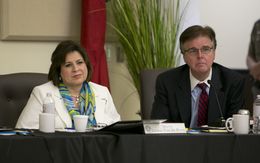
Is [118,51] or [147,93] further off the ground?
[118,51]

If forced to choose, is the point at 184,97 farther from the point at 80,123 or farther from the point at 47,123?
the point at 47,123

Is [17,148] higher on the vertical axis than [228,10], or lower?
lower

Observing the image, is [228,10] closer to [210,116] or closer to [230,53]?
[230,53]

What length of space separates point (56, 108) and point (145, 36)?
4.89 ft

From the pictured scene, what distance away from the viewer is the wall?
15.6 feet

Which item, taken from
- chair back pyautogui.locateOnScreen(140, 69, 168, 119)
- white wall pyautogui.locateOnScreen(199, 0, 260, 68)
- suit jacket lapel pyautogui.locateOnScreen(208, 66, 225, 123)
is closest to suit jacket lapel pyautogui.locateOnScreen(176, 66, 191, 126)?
suit jacket lapel pyautogui.locateOnScreen(208, 66, 225, 123)

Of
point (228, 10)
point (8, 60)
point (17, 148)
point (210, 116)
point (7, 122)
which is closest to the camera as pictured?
point (17, 148)

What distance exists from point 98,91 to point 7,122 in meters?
0.58

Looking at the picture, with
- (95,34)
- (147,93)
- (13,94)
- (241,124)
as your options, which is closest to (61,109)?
(13,94)

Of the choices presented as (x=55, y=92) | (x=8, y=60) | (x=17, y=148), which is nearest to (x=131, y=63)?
(x=8, y=60)

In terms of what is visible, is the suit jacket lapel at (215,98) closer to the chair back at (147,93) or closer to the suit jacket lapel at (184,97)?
the suit jacket lapel at (184,97)

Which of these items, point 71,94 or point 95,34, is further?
point 95,34

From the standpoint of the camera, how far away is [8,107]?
3.43m

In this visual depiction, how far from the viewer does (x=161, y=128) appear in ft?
8.20
